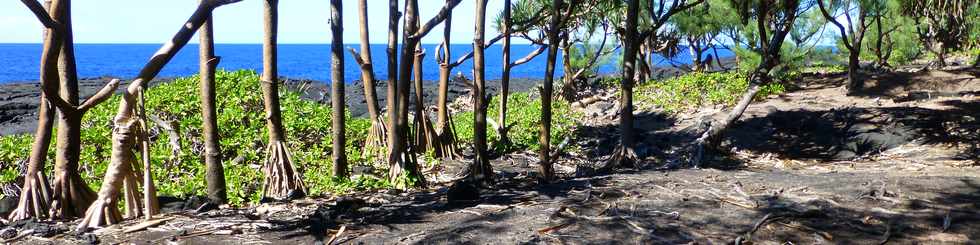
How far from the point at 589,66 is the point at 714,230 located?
46.3 ft

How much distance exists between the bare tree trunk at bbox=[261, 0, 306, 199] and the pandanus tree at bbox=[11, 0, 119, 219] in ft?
4.97

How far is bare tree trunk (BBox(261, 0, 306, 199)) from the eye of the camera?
241 inches

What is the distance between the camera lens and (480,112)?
22.6 feet

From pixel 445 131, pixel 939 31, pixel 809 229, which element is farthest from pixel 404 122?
pixel 939 31

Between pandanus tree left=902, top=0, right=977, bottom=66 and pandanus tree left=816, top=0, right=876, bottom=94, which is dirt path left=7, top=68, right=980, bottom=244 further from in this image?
pandanus tree left=902, top=0, right=977, bottom=66

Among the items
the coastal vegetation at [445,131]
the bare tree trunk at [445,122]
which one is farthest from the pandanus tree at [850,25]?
the bare tree trunk at [445,122]

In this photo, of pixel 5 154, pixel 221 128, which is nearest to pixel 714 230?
pixel 221 128

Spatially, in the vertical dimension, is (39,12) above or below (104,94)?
above

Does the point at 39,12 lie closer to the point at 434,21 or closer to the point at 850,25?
the point at 434,21

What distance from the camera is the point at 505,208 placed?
15.2 ft

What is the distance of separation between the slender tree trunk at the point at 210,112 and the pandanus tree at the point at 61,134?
86 centimetres

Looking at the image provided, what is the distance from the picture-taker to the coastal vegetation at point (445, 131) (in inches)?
180

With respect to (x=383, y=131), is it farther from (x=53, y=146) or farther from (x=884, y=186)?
(x=884, y=186)

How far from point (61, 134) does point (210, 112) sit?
1.19 m
